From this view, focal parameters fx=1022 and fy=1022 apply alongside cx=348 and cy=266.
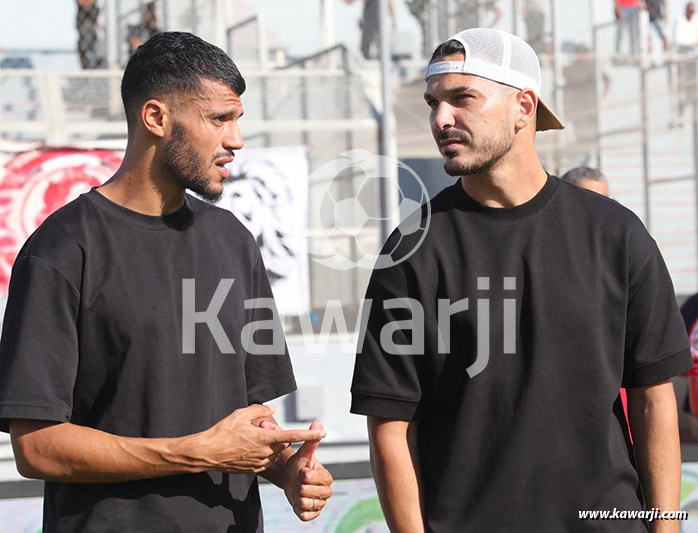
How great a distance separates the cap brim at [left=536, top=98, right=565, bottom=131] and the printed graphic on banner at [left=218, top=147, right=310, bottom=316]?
5.09 metres

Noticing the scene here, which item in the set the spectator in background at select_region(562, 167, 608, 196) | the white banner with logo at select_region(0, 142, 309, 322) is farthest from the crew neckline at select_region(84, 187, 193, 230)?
the white banner with logo at select_region(0, 142, 309, 322)

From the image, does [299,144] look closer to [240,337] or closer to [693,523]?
[693,523]

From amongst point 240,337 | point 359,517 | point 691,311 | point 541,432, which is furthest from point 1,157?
point 541,432

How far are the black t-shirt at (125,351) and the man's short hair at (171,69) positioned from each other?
0.93 ft

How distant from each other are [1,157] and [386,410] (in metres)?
5.90

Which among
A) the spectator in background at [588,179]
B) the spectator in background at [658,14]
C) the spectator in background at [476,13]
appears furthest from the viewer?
the spectator in background at [658,14]

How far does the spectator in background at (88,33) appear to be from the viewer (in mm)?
8422

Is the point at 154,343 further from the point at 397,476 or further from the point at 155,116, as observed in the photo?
the point at 397,476

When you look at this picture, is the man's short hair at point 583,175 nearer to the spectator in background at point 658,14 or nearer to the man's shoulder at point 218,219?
the man's shoulder at point 218,219

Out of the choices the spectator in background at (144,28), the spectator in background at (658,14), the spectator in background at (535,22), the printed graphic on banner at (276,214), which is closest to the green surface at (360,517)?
the printed graphic on banner at (276,214)

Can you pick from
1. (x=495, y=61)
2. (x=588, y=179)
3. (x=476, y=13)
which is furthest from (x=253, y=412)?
(x=476, y=13)

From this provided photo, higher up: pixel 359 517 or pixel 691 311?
pixel 691 311

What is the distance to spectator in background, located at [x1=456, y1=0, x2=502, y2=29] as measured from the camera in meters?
9.29

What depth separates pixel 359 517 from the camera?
4.25 meters
